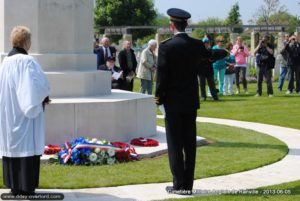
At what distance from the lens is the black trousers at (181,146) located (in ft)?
24.7

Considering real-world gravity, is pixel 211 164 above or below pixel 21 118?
below

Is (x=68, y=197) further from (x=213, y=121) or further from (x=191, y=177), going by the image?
(x=213, y=121)

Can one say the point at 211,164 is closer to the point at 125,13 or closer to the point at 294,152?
the point at 294,152

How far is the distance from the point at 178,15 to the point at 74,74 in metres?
3.99

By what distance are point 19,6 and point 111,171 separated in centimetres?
380

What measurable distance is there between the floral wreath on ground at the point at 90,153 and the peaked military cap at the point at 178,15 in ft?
8.55

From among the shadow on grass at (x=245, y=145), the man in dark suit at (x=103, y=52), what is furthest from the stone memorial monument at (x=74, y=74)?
the man in dark suit at (x=103, y=52)

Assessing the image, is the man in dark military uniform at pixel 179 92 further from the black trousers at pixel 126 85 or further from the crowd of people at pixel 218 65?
the black trousers at pixel 126 85

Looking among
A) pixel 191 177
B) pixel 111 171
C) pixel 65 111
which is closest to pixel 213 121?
pixel 65 111

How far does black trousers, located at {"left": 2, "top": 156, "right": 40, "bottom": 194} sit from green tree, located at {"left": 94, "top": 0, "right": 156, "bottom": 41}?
62.2 meters

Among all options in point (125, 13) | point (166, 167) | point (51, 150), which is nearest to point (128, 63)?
point (51, 150)

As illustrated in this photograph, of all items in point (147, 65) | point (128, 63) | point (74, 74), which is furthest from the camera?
point (147, 65)

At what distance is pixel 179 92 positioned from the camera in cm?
746

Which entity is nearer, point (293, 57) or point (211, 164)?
point (211, 164)
